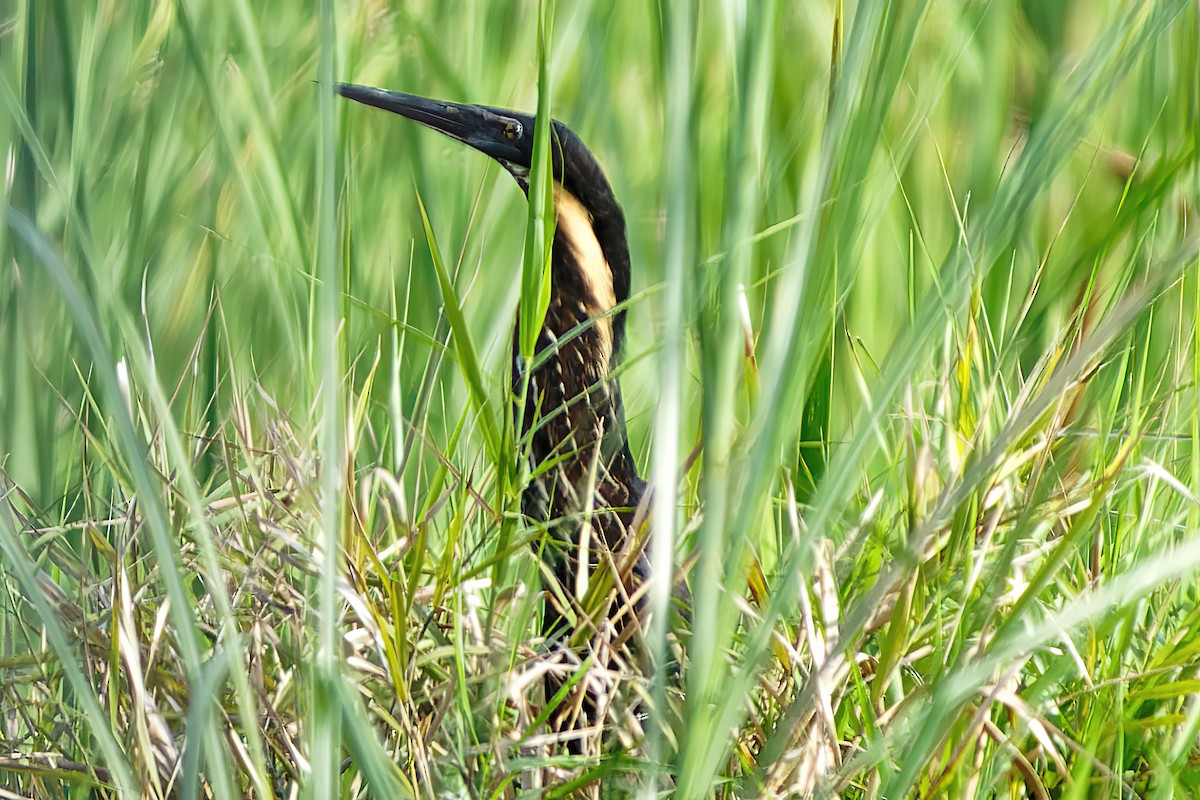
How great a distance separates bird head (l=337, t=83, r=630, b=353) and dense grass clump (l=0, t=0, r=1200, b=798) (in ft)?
0.30

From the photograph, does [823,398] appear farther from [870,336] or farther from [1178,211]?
[870,336]

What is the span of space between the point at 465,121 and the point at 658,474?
72 centimetres

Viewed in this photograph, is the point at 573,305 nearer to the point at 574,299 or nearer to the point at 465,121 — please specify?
the point at 574,299

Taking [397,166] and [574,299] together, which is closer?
[574,299]

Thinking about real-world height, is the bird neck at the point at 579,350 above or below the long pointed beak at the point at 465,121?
below

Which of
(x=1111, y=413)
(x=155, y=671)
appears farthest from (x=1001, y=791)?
(x=155, y=671)

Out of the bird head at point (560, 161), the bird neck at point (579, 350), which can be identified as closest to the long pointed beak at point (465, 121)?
the bird head at point (560, 161)

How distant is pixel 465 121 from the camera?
1.15 m

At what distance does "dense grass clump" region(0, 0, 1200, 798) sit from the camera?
0.50 meters

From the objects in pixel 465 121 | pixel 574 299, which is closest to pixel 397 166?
pixel 465 121

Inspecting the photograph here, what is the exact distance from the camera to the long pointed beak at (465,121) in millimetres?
1125

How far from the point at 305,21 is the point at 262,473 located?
0.81 metres

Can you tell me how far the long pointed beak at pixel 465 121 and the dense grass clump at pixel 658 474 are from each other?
9cm

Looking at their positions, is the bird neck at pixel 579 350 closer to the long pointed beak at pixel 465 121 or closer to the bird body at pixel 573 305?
the bird body at pixel 573 305
